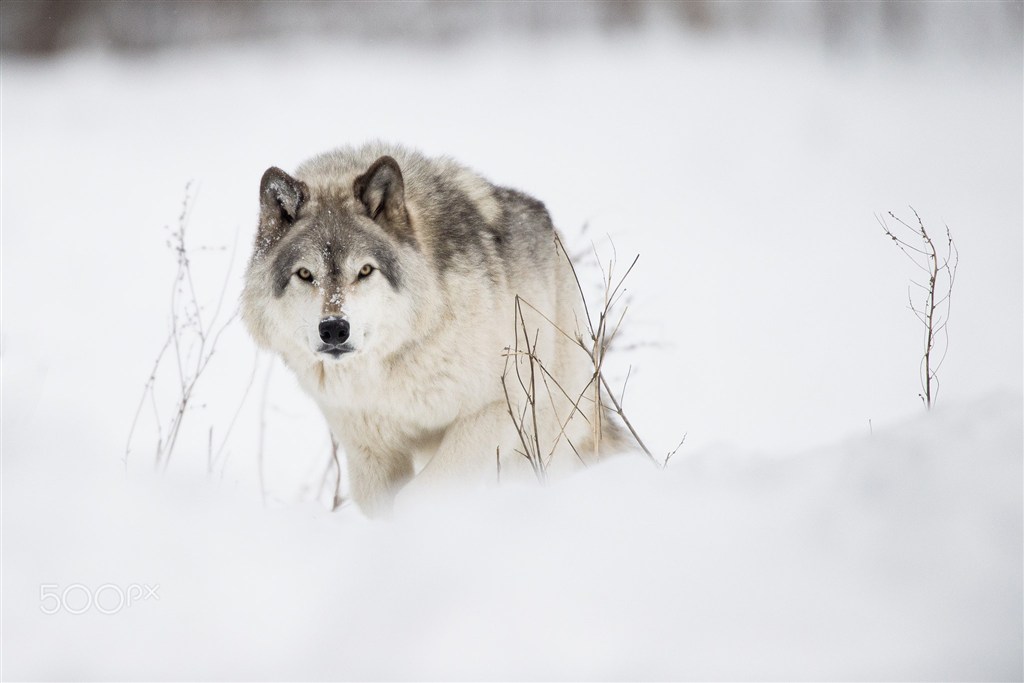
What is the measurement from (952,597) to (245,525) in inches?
60.7

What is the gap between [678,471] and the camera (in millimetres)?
2234

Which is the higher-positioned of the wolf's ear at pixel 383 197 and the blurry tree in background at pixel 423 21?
the blurry tree in background at pixel 423 21

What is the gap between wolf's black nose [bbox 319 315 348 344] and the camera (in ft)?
9.73

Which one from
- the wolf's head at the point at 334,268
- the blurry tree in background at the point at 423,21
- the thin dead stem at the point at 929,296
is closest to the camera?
the thin dead stem at the point at 929,296

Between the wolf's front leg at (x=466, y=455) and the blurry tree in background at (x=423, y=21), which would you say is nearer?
the wolf's front leg at (x=466, y=455)

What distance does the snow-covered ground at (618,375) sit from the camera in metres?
1.65

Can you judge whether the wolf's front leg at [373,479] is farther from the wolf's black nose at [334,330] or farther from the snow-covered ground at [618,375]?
the wolf's black nose at [334,330]

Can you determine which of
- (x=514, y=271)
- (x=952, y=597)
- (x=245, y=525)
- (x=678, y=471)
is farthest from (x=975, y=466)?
(x=514, y=271)
